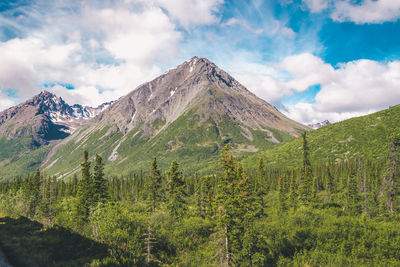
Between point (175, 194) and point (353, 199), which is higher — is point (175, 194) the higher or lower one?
the higher one

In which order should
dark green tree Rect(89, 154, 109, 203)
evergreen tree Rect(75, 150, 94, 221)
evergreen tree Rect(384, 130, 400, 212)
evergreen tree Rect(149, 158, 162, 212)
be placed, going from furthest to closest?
evergreen tree Rect(149, 158, 162, 212) < dark green tree Rect(89, 154, 109, 203) < evergreen tree Rect(75, 150, 94, 221) < evergreen tree Rect(384, 130, 400, 212)

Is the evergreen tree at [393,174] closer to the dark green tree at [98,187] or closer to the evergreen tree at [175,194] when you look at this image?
the evergreen tree at [175,194]

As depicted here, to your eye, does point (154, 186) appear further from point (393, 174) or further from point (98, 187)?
point (393, 174)

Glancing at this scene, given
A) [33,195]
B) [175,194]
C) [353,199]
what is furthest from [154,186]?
[353,199]

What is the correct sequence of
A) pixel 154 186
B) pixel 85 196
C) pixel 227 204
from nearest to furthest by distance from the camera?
pixel 227 204 → pixel 85 196 → pixel 154 186

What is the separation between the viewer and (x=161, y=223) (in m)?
30.8

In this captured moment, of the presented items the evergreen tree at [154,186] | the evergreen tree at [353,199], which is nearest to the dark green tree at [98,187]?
the evergreen tree at [154,186]

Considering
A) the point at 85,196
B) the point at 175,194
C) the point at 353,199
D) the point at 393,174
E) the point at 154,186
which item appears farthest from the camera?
the point at 353,199

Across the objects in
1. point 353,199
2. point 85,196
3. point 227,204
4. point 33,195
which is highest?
point 227,204

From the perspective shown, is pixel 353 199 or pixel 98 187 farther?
pixel 353 199

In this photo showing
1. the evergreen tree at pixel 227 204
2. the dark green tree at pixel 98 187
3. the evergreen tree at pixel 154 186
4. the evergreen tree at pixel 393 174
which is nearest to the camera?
the evergreen tree at pixel 227 204

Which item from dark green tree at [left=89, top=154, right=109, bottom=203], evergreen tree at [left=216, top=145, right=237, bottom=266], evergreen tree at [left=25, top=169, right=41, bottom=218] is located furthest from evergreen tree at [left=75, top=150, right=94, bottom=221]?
evergreen tree at [left=216, top=145, right=237, bottom=266]

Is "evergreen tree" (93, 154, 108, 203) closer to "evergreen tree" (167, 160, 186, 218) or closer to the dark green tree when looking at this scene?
the dark green tree

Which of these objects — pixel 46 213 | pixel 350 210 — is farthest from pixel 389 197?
pixel 46 213
